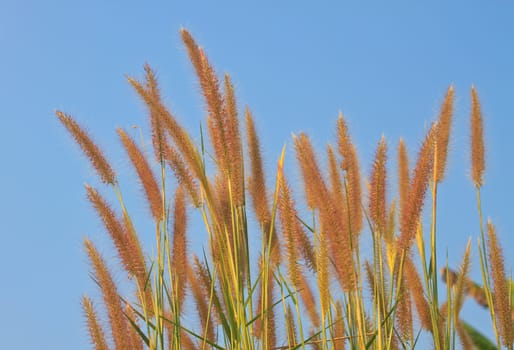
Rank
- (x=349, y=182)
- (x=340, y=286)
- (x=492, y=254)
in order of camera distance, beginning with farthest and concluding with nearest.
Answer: (x=492, y=254)
(x=349, y=182)
(x=340, y=286)

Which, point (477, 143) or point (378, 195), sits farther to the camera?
point (477, 143)

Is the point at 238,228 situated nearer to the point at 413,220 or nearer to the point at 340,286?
the point at 340,286

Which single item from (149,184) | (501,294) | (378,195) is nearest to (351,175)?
(378,195)

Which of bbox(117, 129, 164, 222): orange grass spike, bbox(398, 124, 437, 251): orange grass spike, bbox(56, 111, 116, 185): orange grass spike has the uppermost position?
bbox(56, 111, 116, 185): orange grass spike

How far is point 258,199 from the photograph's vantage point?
2859mm

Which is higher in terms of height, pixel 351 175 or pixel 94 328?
pixel 351 175

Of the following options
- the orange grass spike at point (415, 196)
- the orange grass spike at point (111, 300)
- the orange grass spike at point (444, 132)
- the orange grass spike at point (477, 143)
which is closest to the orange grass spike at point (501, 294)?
the orange grass spike at point (477, 143)

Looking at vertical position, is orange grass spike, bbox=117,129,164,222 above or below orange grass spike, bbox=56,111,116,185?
below

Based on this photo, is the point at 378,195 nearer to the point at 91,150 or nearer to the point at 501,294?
the point at 501,294

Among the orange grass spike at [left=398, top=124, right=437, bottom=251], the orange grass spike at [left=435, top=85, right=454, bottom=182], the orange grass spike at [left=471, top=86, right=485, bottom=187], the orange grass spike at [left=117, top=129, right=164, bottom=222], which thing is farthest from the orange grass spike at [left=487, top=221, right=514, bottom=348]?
the orange grass spike at [left=117, top=129, right=164, bottom=222]

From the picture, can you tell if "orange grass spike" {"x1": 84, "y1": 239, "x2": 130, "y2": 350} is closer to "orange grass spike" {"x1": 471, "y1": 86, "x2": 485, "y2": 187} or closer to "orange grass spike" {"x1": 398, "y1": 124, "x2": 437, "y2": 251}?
"orange grass spike" {"x1": 398, "y1": 124, "x2": 437, "y2": 251}

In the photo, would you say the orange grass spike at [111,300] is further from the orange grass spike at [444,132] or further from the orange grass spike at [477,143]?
the orange grass spike at [477,143]

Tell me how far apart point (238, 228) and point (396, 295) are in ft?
1.82

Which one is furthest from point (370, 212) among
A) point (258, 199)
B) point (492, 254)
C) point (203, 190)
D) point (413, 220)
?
point (492, 254)
